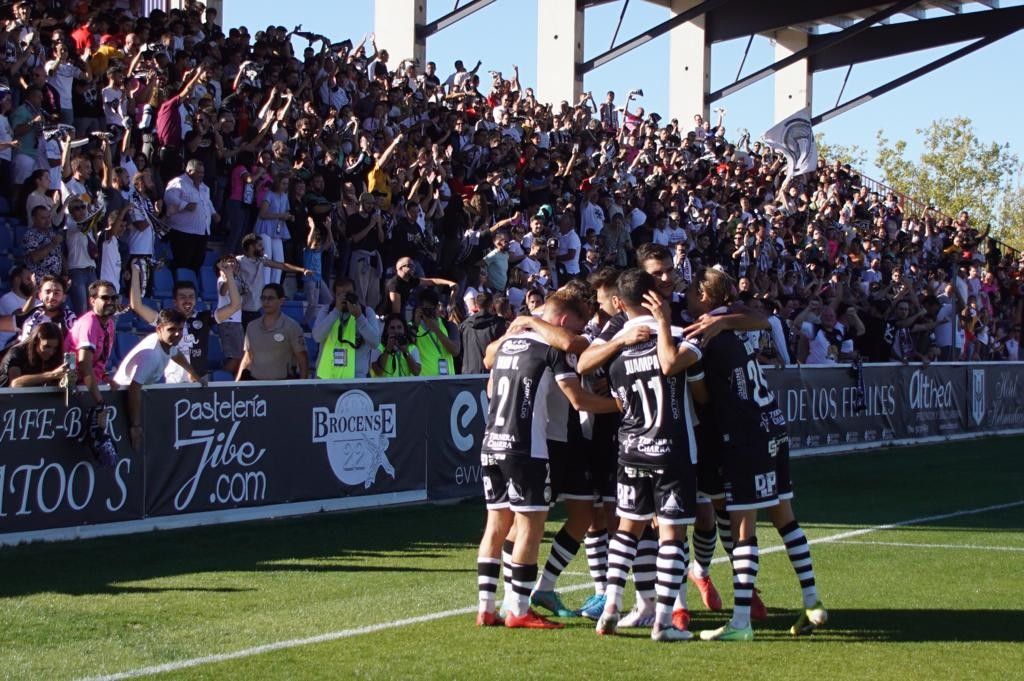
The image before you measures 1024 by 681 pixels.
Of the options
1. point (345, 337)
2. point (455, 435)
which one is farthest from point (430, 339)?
point (455, 435)

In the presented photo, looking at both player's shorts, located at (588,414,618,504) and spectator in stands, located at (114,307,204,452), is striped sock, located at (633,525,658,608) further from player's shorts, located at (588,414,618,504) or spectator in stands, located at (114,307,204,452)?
spectator in stands, located at (114,307,204,452)

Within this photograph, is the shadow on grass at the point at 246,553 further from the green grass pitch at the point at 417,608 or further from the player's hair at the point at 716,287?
the player's hair at the point at 716,287

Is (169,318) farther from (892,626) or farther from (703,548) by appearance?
(892,626)

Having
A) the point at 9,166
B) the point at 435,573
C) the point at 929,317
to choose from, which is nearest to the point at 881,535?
the point at 435,573

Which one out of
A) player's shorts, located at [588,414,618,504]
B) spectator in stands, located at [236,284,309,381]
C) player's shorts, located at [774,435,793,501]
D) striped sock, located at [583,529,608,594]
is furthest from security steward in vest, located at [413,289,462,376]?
player's shorts, located at [774,435,793,501]

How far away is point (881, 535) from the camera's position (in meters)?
12.8

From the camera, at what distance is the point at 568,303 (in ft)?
27.8

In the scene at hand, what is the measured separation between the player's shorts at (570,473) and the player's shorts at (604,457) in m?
0.06

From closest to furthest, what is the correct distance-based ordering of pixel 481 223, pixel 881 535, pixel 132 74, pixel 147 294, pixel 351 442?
pixel 881 535 < pixel 351 442 < pixel 147 294 < pixel 132 74 < pixel 481 223

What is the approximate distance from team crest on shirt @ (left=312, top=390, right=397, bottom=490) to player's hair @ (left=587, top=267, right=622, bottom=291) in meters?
5.98

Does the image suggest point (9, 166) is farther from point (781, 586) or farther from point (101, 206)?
point (781, 586)

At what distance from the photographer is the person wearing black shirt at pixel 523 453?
323 inches

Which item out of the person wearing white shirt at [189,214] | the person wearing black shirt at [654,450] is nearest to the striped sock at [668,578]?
the person wearing black shirt at [654,450]

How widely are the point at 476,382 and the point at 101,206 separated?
4630mm
